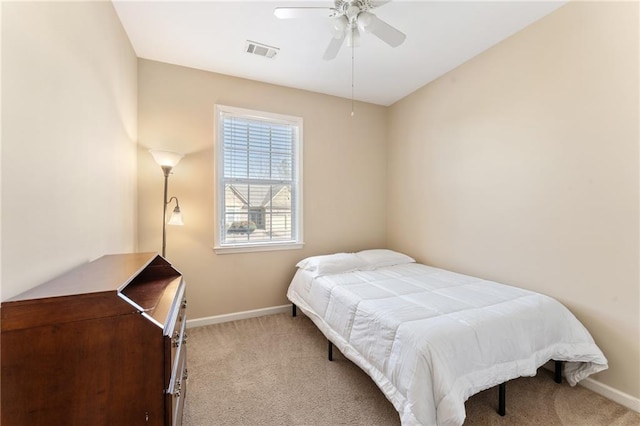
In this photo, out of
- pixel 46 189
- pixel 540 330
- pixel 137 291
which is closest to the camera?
pixel 46 189

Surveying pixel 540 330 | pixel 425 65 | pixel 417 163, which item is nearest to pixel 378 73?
pixel 425 65

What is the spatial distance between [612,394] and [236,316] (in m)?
3.28

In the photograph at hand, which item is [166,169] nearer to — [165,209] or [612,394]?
[165,209]

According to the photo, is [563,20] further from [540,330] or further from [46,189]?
[46,189]

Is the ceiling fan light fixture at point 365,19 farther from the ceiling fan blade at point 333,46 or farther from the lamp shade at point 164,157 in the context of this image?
the lamp shade at point 164,157

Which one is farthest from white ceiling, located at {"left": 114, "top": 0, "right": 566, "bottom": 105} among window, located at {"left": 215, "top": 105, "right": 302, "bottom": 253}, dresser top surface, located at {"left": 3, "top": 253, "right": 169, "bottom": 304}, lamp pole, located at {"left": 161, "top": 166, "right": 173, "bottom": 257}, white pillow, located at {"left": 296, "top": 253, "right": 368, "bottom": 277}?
white pillow, located at {"left": 296, "top": 253, "right": 368, "bottom": 277}

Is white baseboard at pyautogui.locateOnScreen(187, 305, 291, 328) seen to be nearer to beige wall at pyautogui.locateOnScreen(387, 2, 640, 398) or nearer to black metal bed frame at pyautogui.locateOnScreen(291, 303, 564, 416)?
black metal bed frame at pyautogui.locateOnScreen(291, 303, 564, 416)

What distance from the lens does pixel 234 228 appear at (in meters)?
3.17

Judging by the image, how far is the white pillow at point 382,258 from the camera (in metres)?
3.10

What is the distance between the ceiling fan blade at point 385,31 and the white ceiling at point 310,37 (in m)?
0.34

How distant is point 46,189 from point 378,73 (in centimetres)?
306

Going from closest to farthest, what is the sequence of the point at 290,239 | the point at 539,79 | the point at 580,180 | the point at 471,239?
the point at 580,180 → the point at 539,79 → the point at 471,239 → the point at 290,239

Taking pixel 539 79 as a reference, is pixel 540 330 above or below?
below

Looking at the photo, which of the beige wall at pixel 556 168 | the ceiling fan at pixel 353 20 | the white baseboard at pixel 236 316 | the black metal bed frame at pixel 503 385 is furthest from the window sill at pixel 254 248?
the ceiling fan at pixel 353 20
